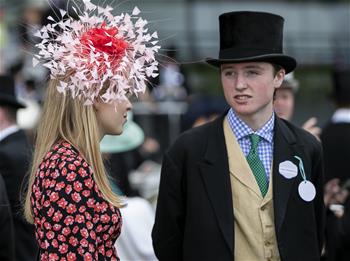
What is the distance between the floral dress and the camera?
4168 millimetres

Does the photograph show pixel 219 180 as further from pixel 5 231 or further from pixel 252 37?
pixel 5 231

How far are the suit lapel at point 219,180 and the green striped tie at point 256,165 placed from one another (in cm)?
14

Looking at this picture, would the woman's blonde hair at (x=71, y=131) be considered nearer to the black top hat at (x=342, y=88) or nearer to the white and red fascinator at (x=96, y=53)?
the white and red fascinator at (x=96, y=53)

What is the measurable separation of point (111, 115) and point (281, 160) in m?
1.06

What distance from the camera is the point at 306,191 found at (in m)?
5.08

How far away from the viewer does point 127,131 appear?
8.95 m

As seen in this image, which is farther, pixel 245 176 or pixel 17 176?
pixel 17 176

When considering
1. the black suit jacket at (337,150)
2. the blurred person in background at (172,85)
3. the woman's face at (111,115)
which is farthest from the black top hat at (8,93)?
the blurred person in background at (172,85)

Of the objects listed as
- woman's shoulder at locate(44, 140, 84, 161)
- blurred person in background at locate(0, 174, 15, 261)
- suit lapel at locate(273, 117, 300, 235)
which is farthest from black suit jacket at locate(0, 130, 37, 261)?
woman's shoulder at locate(44, 140, 84, 161)

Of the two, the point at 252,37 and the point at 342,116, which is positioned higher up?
the point at 252,37

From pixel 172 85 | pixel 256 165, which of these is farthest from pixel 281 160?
pixel 172 85

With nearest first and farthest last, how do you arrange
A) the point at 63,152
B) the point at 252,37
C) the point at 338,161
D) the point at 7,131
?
the point at 63,152 → the point at 252,37 → the point at 338,161 → the point at 7,131

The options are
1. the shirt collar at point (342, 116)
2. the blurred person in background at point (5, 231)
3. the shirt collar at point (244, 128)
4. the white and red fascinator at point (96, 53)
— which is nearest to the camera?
the white and red fascinator at point (96, 53)

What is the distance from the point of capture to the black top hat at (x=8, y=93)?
721 centimetres
